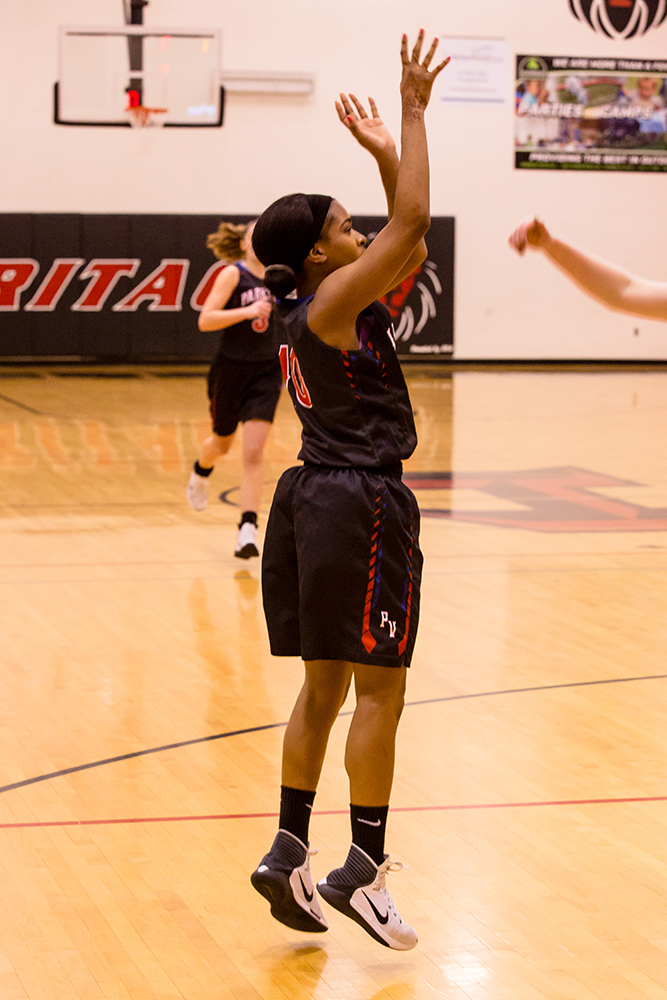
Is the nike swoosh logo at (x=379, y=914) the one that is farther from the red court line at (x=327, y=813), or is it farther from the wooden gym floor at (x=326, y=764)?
the red court line at (x=327, y=813)

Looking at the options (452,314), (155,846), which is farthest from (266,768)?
(452,314)

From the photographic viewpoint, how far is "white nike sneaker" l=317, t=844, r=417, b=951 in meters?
2.99

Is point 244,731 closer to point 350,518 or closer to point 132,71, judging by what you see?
point 350,518

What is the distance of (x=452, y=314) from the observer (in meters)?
19.9

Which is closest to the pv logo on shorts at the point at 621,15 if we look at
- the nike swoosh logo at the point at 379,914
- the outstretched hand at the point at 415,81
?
the outstretched hand at the point at 415,81

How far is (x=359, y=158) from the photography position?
1956 centimetres

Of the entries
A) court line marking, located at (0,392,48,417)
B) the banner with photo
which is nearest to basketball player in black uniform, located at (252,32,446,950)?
court line marking, located at (0,392,48,417)

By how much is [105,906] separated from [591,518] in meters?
6.13

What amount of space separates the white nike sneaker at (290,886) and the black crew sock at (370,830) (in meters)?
0.14

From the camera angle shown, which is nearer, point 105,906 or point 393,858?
point 105,906

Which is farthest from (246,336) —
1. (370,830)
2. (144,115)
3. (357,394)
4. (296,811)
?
(144,115)

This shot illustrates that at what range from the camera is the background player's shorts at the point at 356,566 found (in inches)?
119

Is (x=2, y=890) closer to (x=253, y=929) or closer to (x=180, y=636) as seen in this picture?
(x=253, y=929)

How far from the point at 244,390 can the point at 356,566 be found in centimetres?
458
